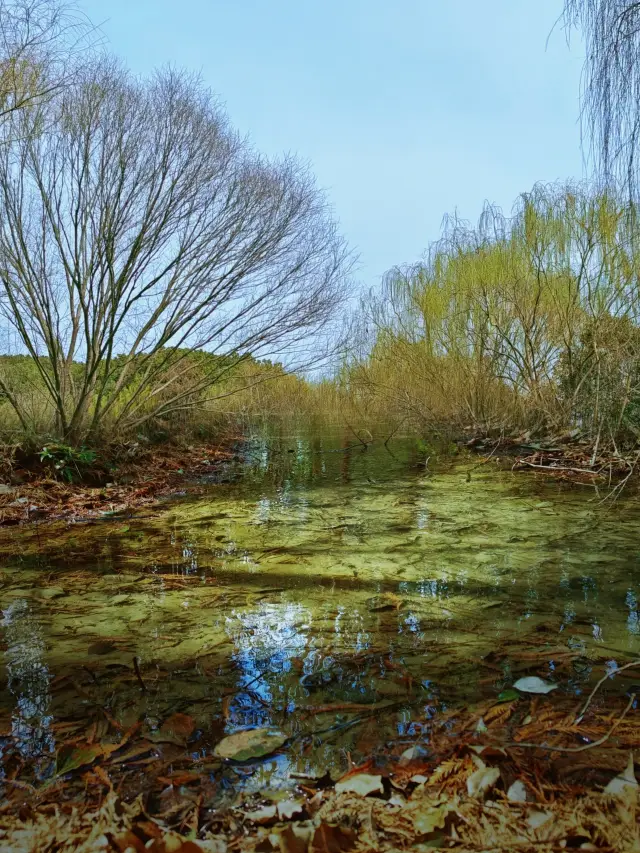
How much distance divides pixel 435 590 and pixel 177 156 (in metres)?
5.90

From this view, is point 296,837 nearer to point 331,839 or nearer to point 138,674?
point 331,839

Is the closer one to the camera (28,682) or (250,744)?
(250,744)

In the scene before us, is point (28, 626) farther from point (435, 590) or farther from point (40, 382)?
point (40, 382)

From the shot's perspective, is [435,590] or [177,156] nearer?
[435,590]

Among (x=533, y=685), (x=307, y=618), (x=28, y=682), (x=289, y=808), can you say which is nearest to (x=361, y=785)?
(x=289, y=808)

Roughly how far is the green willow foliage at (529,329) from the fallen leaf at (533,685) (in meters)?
3.91

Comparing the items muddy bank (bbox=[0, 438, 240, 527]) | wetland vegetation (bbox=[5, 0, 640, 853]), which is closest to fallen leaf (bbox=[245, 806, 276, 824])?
wetland vegetation (bbox=[5, 0, 640, 853])

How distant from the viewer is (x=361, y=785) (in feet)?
3.92

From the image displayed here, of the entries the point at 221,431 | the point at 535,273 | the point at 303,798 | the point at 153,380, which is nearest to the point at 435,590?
the point at 303,798

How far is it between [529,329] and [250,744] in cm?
766

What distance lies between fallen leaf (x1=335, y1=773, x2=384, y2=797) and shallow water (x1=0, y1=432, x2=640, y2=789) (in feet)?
0.27

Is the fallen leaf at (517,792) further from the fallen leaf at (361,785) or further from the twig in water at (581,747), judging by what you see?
the fallen leaf at (361,785)

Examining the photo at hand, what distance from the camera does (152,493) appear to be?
207 inches

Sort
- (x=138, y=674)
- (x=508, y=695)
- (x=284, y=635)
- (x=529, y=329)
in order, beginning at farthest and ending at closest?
(x=529, y=329), (x=284, y=635), (x=138, y=674), (x=508, y=695)
